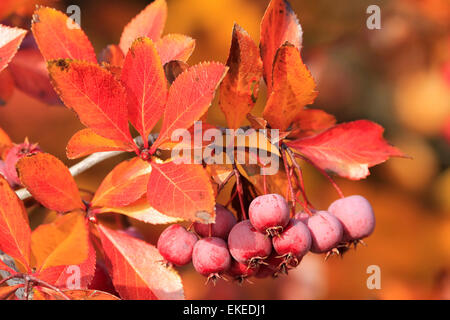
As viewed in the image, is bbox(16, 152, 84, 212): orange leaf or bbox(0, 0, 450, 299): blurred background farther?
bbox(0, 0, 450, 299): blurred background

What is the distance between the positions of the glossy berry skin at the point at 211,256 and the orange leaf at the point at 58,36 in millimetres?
246

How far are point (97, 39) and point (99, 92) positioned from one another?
1.36 m

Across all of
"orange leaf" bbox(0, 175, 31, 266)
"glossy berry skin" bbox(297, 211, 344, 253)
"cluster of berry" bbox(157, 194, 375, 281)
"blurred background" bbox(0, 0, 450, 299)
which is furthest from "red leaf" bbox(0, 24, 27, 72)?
"blurred background" bbox(0, 0, 450, 299)

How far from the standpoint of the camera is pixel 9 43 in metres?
0.51

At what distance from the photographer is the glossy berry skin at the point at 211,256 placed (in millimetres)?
486

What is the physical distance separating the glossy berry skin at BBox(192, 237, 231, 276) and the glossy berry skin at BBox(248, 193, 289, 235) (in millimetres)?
43

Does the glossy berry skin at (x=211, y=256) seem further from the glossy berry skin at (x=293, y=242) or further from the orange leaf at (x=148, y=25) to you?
the orange leaf at (x=148, y=25)

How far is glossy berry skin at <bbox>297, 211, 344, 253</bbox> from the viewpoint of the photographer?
500 millimetres

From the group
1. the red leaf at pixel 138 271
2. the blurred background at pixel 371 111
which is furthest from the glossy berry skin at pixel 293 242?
the blurred background at pixel 371 111

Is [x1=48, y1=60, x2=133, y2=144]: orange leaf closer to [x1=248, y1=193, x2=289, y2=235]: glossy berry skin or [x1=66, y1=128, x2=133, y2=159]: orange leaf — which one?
[x1=66, y1=128, x2=133, y2=159]: orange leaf

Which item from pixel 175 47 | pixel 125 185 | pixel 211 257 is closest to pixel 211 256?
pixel 211 257

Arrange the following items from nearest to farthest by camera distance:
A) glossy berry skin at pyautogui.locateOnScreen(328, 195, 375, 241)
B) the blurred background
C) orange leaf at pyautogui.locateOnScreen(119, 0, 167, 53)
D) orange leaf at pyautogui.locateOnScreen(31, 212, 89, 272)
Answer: orange leaf at pyautogui.locateOnScreen(31, 212, 89, 272) < glossy berry skin at pyautogui.locateOnScreen(328, 195, 375, 241) < orange leaf at pyautogui.locateOnScreen(119, 0, 167, 53) < the blurred background

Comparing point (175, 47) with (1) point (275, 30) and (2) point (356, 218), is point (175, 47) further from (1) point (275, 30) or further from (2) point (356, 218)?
(2) point (356, 218)

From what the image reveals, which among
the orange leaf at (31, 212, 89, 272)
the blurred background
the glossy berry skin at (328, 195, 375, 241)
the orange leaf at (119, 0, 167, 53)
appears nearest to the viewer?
the orange leaf at (31, 212, 89, 272)
